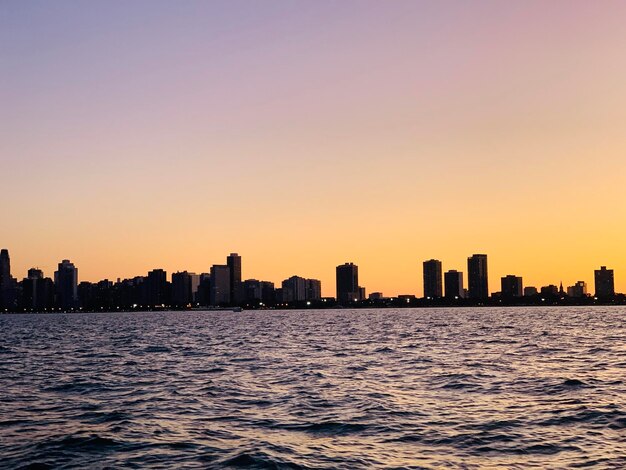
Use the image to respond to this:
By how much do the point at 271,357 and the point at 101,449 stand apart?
39.6 meters

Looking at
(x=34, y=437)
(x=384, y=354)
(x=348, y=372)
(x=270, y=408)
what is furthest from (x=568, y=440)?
(x=384, y=354)

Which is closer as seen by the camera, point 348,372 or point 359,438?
point 359,438

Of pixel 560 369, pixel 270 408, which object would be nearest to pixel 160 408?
pixel 270 408

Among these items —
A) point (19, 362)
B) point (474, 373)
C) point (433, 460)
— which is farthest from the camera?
point (19, 362)

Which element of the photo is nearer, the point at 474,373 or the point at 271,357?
the point at 474,373

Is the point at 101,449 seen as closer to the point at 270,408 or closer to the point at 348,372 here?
the point at 270,408

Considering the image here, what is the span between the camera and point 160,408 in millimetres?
34000

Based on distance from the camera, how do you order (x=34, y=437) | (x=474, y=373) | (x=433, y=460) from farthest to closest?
(x=474, y=373), (x=34, y=437), (x=433, y=460)

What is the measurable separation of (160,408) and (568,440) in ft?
64.2

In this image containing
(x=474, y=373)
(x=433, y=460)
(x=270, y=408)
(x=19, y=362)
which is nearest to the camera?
(x=433, y=460)

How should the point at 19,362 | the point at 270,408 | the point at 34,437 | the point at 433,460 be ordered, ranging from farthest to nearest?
the point at 19,362
the point at 270,408
the point at 34,437
the point at 433,460

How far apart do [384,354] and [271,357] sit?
1121cm

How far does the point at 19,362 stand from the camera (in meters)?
63.5

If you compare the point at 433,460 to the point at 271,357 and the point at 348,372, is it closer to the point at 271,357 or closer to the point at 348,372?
the point at 348,372
